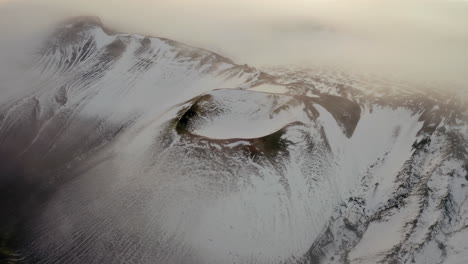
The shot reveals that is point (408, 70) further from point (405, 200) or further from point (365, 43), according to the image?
point (405, 200)

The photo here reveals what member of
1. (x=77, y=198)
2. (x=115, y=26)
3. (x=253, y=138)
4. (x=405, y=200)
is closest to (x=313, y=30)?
(x=115, y=26)

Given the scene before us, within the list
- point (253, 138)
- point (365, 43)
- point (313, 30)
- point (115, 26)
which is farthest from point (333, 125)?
point (115, 26)

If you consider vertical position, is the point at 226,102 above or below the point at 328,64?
below

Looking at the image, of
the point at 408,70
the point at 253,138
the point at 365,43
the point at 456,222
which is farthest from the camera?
the point at 365,43

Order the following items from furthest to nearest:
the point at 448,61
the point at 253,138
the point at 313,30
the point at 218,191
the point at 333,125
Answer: the point at 313,30 → the point at 448,61 → the point at 333,125 → the point at 253,138 → the point at 218,191

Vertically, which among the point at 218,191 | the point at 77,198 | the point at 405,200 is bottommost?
the point at 77,198

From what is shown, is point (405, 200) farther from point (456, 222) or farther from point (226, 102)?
point (226, 102)

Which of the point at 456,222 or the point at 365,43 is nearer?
the point at 456,222
